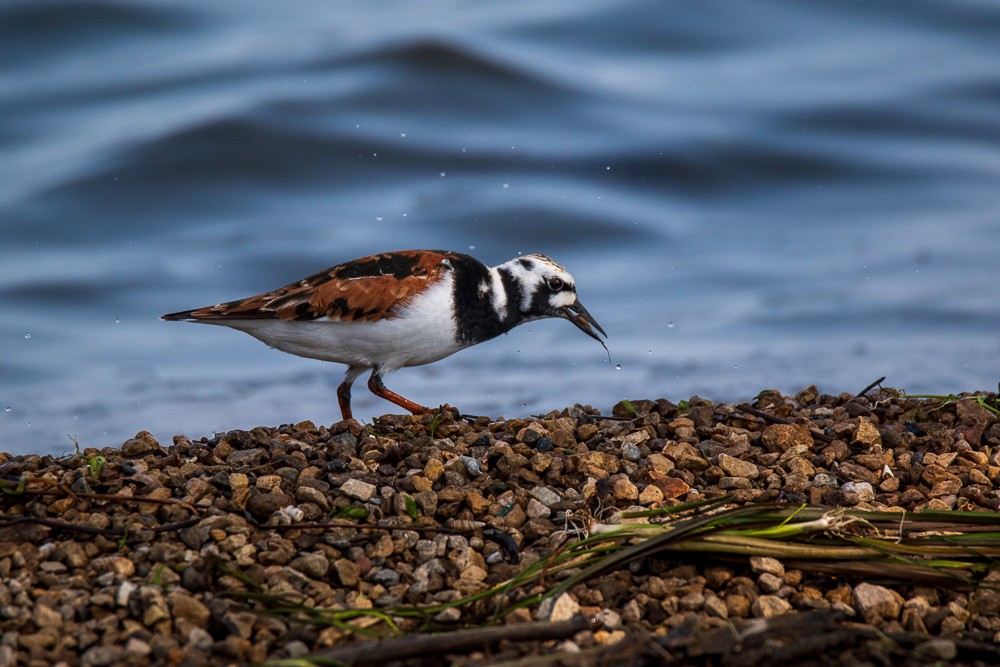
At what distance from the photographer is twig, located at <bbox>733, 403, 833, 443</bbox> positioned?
4.61 metres

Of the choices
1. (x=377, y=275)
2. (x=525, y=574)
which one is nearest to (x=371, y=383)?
(x=377, y=275)

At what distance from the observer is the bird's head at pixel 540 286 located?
646cm

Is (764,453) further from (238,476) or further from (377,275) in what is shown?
(377,275)

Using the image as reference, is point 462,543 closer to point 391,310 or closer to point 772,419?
point 772,419

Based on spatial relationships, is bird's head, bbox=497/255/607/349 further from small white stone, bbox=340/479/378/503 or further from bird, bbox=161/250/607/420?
small white stone, bbox=340/479/378/503

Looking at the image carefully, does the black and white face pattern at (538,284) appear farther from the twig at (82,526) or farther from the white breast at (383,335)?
the twig at (82,526)

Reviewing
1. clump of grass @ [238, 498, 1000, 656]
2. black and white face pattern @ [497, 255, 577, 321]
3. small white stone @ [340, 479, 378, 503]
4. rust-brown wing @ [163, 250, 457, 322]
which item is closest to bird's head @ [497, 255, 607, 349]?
black and white face pattern @ [497, 255, 577, 321]

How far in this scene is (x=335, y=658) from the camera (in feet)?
9.39

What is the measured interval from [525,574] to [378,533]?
0.57 meters

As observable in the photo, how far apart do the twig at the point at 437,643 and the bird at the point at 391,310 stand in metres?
2.85

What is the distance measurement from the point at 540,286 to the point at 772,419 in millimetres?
2022

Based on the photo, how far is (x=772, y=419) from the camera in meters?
4.80

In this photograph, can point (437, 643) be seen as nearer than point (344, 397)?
Yes

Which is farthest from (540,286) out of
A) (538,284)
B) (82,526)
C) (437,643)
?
(437,643)
